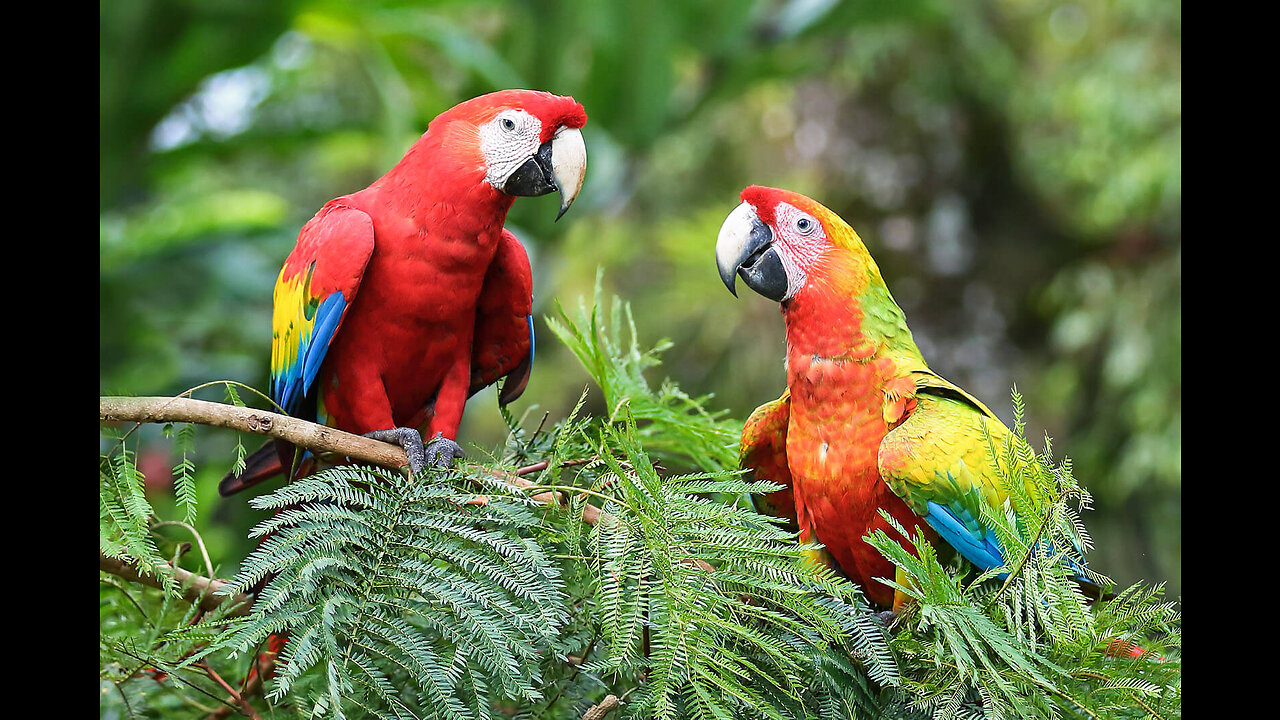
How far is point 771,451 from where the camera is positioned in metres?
0.85

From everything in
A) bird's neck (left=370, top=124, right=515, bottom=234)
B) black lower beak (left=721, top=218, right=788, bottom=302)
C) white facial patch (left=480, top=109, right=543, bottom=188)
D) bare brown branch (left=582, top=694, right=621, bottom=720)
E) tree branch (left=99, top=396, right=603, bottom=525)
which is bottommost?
bare brown branch (left=582, top=694, right=621, bottom=720)

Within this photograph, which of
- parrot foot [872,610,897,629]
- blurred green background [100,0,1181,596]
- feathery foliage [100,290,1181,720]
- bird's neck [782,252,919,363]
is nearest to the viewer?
feathery foliage [100,290,1181,720]

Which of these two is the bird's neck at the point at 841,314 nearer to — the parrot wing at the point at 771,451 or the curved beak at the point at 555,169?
the parrot wing at the point at 771,451

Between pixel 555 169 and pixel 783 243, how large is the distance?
21cm

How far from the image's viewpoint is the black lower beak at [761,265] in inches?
31.2

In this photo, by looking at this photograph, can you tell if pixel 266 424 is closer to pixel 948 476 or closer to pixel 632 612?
pixel 632 612

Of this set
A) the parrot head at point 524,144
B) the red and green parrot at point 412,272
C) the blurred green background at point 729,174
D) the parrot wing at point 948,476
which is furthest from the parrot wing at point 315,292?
the blurred green background at point 729,174

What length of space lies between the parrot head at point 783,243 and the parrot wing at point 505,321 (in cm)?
22

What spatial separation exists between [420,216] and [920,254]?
7.76 feet

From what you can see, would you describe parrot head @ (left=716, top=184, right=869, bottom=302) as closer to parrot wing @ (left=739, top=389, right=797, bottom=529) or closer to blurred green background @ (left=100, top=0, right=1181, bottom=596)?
parrot wing @ (left=739, top=389, right=797, bottom=529)

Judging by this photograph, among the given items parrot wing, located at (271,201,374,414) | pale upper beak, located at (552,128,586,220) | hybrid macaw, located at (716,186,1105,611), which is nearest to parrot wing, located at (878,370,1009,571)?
hybrid macaw, located at (716,186,1105,611)

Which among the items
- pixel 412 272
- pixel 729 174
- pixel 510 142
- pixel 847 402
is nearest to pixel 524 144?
pixel 510 142

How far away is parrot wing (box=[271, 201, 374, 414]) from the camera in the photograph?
787 mm

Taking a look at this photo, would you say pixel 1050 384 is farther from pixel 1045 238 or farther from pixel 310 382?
pixel 310 382
